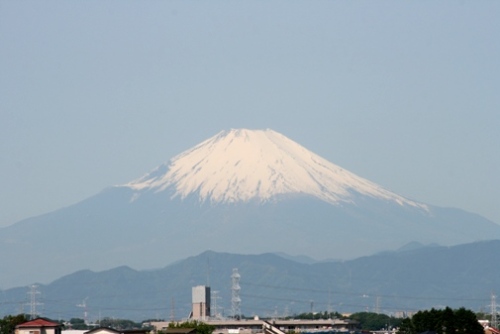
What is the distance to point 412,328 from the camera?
15562 cm

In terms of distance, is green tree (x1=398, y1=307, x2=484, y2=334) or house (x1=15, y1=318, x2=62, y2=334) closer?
house (x1=15, y1=318, x2=62, y2=334)

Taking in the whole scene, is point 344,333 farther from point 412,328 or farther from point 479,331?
point 479,331

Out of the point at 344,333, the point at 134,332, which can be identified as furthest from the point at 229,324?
the point at 134,332

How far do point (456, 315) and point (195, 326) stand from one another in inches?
1039

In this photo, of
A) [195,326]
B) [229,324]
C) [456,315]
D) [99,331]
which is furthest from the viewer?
[229,324]

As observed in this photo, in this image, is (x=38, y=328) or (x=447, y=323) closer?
(x=38, y=328)

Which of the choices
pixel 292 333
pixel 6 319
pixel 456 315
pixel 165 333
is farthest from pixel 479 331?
pixel 6 319

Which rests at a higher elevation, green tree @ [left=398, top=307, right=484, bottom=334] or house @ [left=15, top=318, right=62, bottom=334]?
green tree @ [left=398, top=307, right=484, bottom=334]

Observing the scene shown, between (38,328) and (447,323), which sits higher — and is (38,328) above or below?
below

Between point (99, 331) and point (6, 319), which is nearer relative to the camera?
point (99, 331)

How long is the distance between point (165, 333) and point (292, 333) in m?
41.5

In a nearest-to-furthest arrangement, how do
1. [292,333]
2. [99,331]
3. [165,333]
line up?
[99,331], [165,333], [292,333]

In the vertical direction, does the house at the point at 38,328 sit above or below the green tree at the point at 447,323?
below

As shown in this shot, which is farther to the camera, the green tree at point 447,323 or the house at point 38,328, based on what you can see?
the green tree at point 447,323
